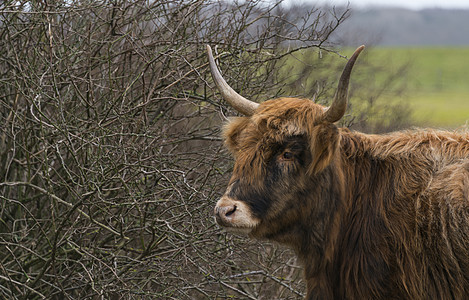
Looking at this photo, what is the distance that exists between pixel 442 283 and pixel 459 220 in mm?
424

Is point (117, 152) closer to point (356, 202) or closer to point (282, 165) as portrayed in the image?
point (282, 165)

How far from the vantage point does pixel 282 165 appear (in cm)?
446

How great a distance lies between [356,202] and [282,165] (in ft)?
2.09

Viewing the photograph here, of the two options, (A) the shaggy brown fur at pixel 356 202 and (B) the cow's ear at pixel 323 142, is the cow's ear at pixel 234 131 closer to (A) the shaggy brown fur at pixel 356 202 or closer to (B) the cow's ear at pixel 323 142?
(A) the shaggy brown fur at pixel 356 202

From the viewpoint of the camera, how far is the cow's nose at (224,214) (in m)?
4.19

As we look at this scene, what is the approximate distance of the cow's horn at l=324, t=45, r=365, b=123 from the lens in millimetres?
3970

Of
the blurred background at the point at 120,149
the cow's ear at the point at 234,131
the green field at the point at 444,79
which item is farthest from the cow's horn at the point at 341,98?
the green field at the point at 444,79

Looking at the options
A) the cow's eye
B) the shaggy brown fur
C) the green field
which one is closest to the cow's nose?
the shaggy brown fur

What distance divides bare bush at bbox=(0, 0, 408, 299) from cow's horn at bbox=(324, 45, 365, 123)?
1243 millimetres

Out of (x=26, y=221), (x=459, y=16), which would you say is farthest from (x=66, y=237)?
(x=459, y=16)

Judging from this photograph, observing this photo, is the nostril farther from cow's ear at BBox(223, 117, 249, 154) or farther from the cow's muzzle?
cow's ear at BBox(223, 117, 249, 154)

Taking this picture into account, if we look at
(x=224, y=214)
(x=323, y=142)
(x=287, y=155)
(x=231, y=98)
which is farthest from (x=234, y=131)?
(x=224, y=214)

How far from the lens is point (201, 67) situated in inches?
221

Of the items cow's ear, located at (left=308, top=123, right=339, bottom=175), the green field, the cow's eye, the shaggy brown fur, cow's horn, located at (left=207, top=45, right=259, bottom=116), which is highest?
cow's horn, located at (left=207, top=45, right=259, bottom=116)
